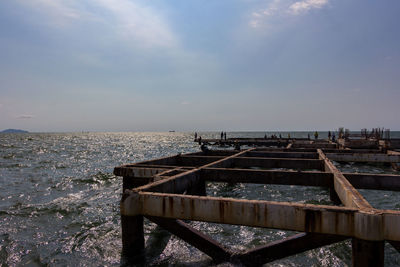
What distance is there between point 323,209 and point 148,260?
13.5ft

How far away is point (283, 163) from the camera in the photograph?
428 inches

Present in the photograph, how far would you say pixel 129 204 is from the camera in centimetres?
490

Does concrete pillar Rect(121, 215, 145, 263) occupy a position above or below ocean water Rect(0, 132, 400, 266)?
above

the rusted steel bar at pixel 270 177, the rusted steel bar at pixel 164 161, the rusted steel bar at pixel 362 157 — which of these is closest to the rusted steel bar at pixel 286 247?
the rusted steel bar at pixel 270 177

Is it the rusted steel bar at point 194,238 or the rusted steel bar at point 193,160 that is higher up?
the rusted steel bar at point 193,160

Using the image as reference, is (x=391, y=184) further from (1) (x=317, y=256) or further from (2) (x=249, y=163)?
(2) (x=249, y=163)

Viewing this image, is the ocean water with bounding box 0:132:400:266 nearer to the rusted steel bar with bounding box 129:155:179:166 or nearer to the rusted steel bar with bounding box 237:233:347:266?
the rusted steel bar with bounding box 237:233:347:266

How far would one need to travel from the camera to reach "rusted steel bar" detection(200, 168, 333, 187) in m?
7.09

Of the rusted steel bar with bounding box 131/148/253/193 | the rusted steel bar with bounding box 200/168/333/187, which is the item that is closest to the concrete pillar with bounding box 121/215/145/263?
the rusted steel bar with bounding box 131/148/253/193

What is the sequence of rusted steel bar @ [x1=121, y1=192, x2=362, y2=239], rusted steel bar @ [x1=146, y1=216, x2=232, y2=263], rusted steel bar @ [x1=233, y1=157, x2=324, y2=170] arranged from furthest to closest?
rusted steel bar @ [x1=233, y1=157, x2=324, y2=170] → rusted steel bar @ [x1=146, y1=216, x2=232, y2=263] → rusted steel bar @ [x1=121, y1=192, x2=362, y2=239]

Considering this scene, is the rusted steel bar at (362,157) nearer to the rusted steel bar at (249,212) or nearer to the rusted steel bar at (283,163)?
the rusted steel bar at (283,163)

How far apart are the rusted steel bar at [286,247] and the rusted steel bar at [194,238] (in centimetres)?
40

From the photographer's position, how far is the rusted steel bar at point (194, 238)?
5.18m

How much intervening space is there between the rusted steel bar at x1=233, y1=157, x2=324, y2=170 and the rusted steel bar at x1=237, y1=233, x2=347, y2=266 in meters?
6.20
